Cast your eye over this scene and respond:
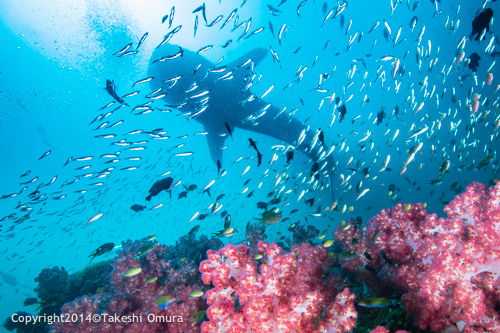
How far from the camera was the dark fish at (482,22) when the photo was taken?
5174 mm

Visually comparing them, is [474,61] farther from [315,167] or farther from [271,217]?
[271,217]

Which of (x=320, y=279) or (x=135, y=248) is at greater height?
(x=135, y=248)

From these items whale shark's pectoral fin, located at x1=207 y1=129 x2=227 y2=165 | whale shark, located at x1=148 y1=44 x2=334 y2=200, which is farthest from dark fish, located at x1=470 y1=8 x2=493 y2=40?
whale shark's pectoral fin, located at x1=207 y1=129 x2=227 y2=165

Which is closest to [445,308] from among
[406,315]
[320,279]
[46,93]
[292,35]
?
[406,315]

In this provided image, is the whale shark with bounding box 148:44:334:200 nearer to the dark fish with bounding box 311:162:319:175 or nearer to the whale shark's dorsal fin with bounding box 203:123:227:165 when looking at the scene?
the whale shark's dorsal fin with bounding box 203:123:227:165

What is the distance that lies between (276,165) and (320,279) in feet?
130

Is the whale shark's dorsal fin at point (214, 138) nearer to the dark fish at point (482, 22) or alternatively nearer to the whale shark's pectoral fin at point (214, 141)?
the whale shark's pectoral fin at point (214, 141)

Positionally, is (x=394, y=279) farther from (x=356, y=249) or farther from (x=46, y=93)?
(x=46, y=93)

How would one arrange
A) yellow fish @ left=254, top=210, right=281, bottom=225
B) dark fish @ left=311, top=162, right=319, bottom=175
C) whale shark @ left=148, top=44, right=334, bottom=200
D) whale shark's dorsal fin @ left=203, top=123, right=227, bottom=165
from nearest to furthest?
yellow fish @ left=254, top=210, right=281, bottom=225
dark fish @ left=311, top=162, right=319, bottom=175
whale shark @ left=148, top=44, right=334, bottom=200
whale shark's dorsal fin @ left=203, top=123, right=227, bottom=165

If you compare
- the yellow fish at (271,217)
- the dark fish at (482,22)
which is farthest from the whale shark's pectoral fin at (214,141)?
the dark fish at (482,22)

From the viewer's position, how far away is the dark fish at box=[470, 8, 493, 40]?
517 centimetres

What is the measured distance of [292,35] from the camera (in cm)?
3859

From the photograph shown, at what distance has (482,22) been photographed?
17.6ft

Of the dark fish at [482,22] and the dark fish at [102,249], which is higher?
the dark fish at [482,22]
